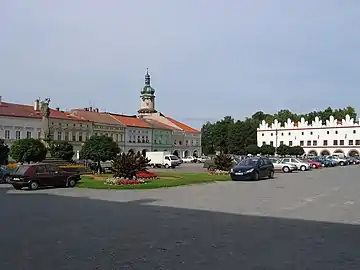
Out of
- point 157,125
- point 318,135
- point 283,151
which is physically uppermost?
point 157,125

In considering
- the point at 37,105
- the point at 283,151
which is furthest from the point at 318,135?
the point at 37,105

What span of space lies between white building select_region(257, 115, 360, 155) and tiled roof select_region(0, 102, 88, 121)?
69.2m

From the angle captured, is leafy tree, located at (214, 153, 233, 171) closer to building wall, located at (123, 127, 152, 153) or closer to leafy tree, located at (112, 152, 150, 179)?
leafy tree, located at (112, 152, 150, 179)

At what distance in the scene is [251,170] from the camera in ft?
115

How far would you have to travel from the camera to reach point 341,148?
131 metres

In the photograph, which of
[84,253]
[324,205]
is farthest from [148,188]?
[84,253]

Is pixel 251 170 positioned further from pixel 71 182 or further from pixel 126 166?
pixel 71 182

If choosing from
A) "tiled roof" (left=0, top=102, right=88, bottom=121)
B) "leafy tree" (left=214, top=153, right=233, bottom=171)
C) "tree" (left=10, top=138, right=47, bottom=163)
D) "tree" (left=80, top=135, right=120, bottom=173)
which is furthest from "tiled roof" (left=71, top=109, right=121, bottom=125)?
"leafy tree" (left=214, top=153, right=233, bottom=171)

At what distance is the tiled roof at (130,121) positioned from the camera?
110438 mm

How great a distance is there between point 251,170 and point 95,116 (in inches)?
2907

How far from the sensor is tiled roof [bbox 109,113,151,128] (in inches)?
4348

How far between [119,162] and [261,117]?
145 metres

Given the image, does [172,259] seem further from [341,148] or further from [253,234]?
[341,148]

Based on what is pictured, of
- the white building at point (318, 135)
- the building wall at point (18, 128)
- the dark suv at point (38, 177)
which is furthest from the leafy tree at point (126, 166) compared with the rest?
the white building at point (318, 135)
